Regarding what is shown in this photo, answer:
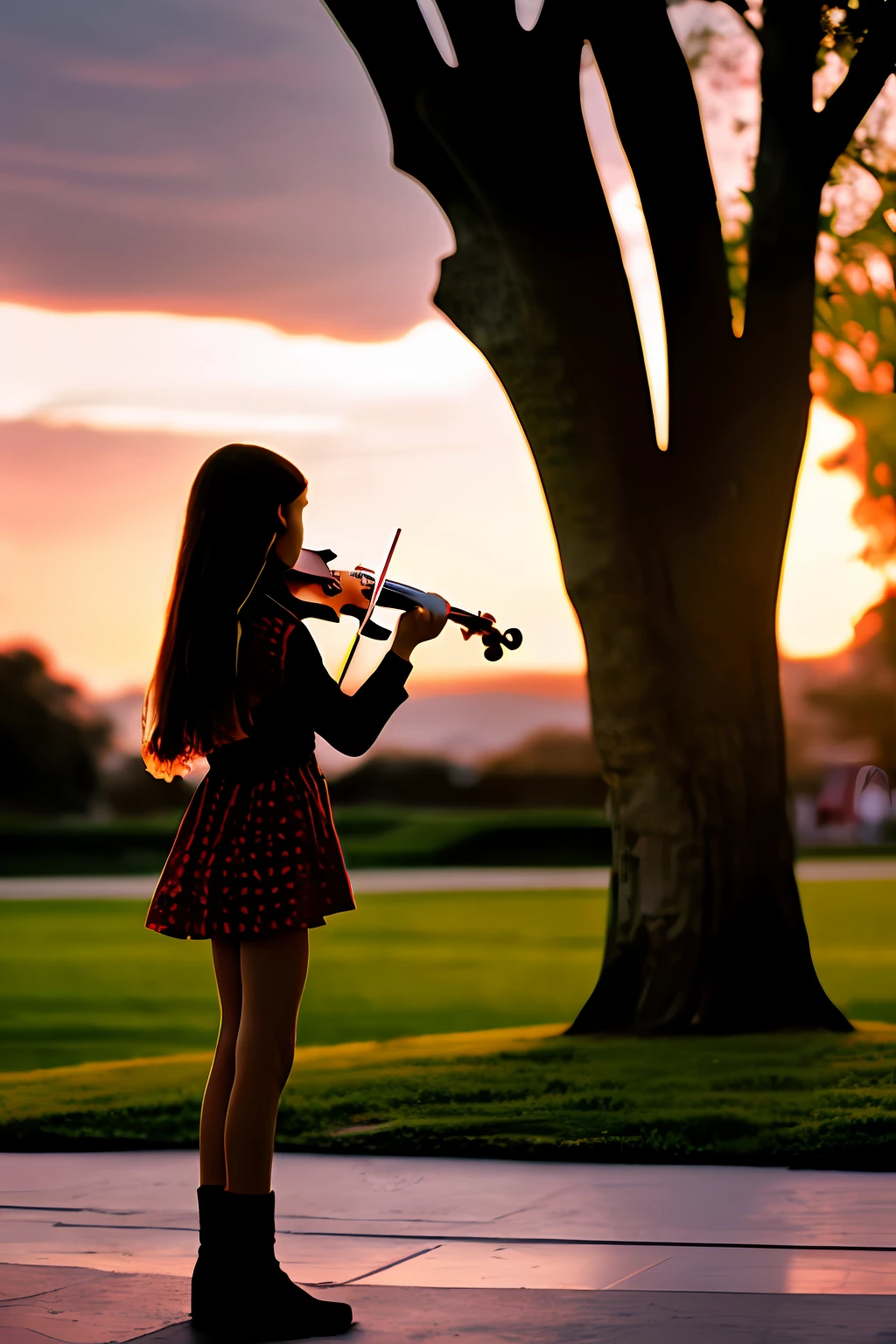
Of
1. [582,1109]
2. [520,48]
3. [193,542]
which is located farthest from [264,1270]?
[520,48]

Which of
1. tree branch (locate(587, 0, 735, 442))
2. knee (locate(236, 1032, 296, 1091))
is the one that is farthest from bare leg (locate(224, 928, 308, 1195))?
tree branch (locate(587, 0, 735, 442))

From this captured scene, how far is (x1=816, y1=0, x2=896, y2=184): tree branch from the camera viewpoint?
9.33 m

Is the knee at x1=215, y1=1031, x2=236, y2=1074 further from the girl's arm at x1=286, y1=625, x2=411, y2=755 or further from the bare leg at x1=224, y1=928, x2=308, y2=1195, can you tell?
the girl's arm at x1=286, y1=625, x2=411, y2=755

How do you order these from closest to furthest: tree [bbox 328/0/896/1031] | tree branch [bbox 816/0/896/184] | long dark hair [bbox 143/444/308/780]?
long dark hair [bbox 143/444/308/780]
tree [bbox 328/0/896/1031]
tree branch [bbox 816/0/896/184]

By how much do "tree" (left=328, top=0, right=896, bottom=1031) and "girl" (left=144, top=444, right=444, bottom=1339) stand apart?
4.76m

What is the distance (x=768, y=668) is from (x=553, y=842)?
99.4 feet

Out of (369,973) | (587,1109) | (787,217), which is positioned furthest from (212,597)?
(369,973)

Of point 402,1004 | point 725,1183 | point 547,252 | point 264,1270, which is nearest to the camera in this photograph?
point 264,1270

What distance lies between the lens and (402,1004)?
13656mm

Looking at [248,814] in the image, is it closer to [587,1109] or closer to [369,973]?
[587,1109]

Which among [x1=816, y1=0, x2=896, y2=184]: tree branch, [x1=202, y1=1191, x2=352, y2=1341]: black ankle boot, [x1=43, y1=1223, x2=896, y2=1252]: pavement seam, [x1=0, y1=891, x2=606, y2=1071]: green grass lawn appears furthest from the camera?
[x1=0, y1=891, x2=606, y2=1071]: green grass lawn

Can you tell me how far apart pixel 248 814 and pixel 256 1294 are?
1.04 meters

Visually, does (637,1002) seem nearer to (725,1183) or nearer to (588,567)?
(588,567)

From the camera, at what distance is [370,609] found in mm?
4328
